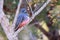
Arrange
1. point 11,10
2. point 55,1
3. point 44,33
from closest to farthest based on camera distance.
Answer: point 55,1, point 11,10, point 44,33

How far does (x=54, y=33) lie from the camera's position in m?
3.94

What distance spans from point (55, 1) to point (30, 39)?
36.4 inches

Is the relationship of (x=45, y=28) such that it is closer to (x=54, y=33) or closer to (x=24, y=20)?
(x=54, y=33)

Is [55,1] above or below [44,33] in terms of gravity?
above

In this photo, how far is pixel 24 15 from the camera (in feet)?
11.1

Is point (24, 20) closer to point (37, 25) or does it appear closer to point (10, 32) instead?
point (37, 25)

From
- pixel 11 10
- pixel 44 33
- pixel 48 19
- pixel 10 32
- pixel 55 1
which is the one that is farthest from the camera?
A: pixel 44 33

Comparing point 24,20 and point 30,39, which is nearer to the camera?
point 24,20

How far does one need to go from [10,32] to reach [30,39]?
5.01 ft

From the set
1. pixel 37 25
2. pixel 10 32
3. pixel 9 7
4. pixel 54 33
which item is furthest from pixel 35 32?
pixel 10 32

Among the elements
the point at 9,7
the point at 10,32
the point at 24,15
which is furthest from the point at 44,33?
the point at 10,32

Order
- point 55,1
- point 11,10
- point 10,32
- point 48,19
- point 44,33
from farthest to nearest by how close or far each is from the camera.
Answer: point 44,33 → point 48,19 → point 11,10 → point 55,1 → point 10,32

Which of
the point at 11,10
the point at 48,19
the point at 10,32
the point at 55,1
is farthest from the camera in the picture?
the point at 48,19

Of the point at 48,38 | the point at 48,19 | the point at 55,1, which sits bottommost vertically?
the point at 48,38
